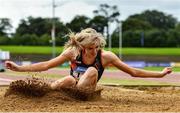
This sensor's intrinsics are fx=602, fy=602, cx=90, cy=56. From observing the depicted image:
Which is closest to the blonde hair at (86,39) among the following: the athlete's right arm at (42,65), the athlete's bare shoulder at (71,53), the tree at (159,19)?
the athlete's bare shoulder at (71,53)

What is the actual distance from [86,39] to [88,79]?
66 centimetres

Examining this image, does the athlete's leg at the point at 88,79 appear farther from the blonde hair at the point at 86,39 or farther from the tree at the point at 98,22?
the tree at the point at 98,22

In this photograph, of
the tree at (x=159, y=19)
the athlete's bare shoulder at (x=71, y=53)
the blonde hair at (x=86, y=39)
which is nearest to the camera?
the blonde hair at (x=86, y=39)

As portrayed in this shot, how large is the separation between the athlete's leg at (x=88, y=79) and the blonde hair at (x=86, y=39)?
1.40 feet

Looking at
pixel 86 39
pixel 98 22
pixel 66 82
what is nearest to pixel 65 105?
pixel 66 82

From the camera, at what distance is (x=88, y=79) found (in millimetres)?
9906

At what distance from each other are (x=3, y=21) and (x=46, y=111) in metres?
145

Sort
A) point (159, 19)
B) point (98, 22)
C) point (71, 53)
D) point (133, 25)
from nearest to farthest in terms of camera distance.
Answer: point (71, 53) < point (98, 22) < point (133, 25) < point (159, 19)

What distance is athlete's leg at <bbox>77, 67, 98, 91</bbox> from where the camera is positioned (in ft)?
32.2

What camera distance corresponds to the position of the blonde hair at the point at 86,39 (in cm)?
991

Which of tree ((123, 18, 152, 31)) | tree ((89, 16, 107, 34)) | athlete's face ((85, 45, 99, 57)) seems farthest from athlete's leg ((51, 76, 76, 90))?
tree ((123, 18, 152, 31))

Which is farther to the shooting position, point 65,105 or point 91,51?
point 91,51

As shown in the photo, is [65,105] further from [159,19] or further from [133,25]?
[159,19]

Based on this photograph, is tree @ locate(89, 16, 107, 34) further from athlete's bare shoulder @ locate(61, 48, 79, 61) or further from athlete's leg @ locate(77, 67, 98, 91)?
athlete's leg @ locate(77, 67, 98, 91)
